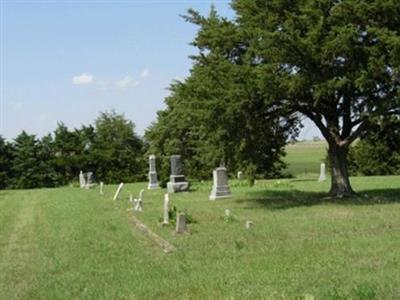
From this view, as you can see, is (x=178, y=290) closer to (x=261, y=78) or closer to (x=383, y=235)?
(x=383, y=235)

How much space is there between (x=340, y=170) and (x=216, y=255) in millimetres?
14291

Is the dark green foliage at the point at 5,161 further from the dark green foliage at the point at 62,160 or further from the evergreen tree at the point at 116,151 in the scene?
the evergreen tree at the point at 116,151

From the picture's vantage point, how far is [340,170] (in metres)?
26.1

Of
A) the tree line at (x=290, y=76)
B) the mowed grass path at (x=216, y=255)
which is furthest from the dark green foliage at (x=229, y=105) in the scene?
the mowed grass path at (x=216, y=255)

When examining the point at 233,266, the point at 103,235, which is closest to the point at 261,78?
the point at 103,235

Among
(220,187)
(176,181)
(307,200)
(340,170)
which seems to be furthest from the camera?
(176,181)

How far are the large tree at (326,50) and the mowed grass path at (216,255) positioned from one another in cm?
383

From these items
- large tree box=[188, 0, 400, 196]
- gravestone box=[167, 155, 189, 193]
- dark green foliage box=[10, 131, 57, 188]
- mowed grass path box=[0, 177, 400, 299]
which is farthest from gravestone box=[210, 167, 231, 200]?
dark green foliage box=[10, 131, 57, 188]

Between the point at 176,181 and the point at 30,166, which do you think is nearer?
the point at 176,181

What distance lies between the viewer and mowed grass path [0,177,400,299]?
30.5 ft

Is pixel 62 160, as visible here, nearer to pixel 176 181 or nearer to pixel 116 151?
pixel 116 151

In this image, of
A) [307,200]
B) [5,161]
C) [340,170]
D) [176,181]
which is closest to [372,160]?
[176,181]

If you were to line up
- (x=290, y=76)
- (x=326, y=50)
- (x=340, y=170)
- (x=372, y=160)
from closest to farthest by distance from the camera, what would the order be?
(x=326, y=50) → (x=290, y=76) → (x=340, y=170) → (x=372, y=160)

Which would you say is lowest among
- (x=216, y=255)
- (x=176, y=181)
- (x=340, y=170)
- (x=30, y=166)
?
(x=216, y=255)
